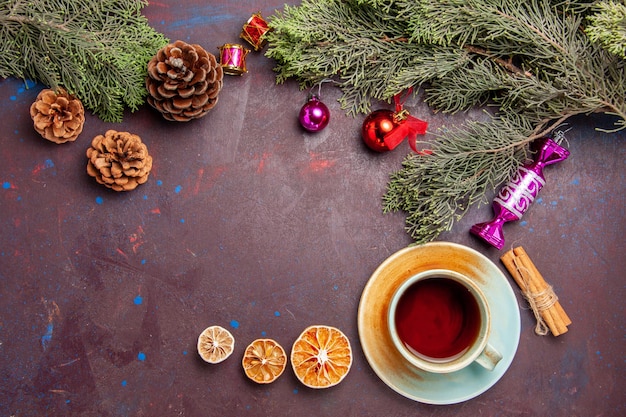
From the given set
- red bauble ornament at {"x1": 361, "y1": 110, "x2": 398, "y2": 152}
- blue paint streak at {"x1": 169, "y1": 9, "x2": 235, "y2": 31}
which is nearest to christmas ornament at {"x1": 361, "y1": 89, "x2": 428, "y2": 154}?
red bauble ornament at {"x1": 361, "y1": 110, "x2": 398, "y2": 152}

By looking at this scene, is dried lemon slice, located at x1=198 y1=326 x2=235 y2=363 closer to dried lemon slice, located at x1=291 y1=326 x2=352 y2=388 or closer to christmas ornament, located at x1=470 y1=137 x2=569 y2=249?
dried lemon slice, located at x1=291 y1=326 x2=352 y2=388

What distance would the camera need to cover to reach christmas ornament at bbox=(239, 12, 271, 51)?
1229 millimetres

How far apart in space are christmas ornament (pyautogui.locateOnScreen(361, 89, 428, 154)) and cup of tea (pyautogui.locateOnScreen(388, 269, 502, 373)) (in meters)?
0.29

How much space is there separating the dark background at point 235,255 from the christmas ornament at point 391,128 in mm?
68

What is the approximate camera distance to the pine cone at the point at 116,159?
3.91ft

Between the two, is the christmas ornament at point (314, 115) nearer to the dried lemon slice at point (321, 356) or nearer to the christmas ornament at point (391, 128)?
the christmas ornament at point (391, 128)

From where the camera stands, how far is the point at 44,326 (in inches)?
49.6

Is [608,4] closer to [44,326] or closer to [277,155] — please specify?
[277,155]

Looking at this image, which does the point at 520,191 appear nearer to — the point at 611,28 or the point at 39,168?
the point at 611,28

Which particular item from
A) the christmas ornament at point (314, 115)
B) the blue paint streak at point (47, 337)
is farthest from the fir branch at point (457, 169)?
the blue paint streak at point (47, 337)

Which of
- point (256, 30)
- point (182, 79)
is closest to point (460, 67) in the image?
point (256, 30)

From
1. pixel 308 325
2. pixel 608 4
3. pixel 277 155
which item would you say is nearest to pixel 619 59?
pixel 608 4

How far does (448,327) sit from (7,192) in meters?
1.02

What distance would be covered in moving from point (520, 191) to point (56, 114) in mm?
1016
